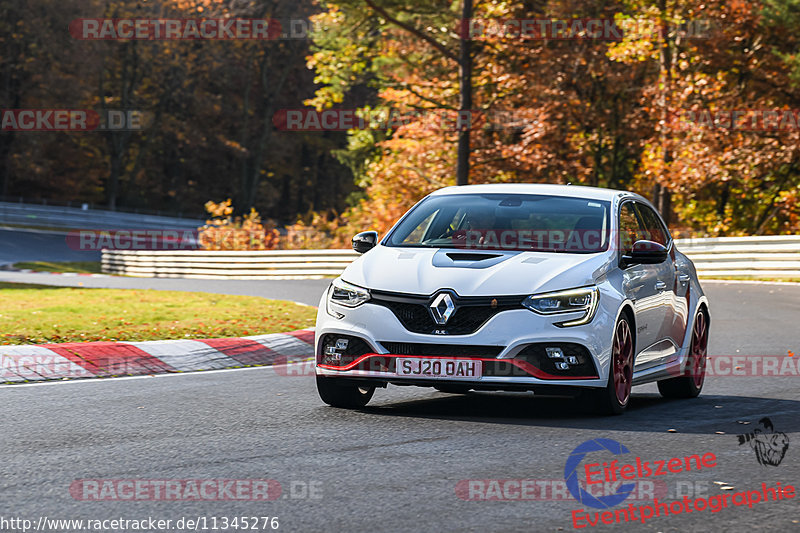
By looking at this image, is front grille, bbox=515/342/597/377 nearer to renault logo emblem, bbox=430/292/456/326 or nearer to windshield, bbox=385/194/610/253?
renault logo emblem, bbox=430/292/456/326

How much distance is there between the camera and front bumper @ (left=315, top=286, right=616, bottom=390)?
7.86 m

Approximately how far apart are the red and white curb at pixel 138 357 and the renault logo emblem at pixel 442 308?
418 centimetres

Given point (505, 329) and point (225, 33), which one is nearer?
point (505, 329)

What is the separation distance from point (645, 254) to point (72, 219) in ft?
178

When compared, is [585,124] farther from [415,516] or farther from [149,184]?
[149,184]

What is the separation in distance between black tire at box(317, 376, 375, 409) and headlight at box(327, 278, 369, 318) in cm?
56

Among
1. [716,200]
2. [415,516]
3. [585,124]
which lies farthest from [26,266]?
[415,516]

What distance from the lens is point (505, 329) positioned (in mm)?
7852

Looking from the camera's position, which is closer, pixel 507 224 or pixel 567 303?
pixel 567 303

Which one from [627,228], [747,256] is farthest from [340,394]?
[747,256]

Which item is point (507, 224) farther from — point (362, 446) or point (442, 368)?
point (362, 446)

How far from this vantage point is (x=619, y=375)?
848 cm

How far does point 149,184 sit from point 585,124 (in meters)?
49.3

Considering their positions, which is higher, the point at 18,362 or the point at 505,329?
the point at 505,329
